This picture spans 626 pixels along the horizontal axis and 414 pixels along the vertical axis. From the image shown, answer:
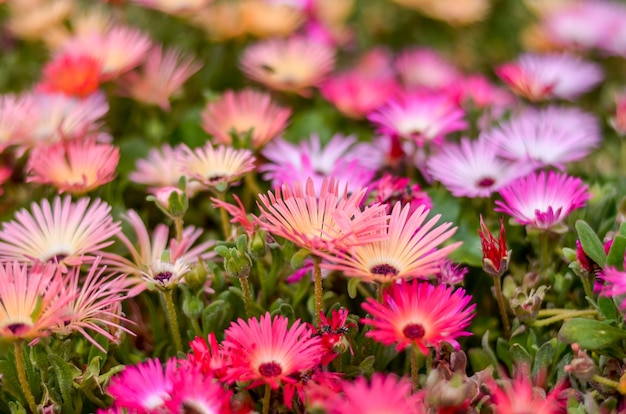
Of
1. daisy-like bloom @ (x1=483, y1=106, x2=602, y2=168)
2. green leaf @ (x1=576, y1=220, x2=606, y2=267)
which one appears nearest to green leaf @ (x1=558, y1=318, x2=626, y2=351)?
green leaf @ (x1=576, y1=220, x2=606, y2=267)

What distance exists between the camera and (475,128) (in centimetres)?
126

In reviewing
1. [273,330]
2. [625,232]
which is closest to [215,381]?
[273,330]

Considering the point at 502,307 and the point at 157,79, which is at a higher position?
the point at 157,79

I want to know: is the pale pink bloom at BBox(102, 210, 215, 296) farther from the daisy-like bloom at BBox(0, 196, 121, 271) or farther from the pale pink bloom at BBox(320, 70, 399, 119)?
the pale pink bloom at BBox(320, 70, 399, 119)

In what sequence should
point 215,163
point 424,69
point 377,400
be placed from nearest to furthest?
point 377,400 < point 215,163 < point 424,69

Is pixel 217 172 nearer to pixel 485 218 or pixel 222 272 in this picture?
pixel 222 272

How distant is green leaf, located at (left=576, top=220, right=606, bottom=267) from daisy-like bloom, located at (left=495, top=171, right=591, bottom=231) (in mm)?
68

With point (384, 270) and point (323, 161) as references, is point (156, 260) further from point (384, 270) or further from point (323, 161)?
point (323, 161)

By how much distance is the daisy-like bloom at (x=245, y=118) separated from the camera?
1.17 meters

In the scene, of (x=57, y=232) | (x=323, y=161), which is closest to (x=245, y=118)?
(x=323, y=161)

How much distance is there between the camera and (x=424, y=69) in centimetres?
161

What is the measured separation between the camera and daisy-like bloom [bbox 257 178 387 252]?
78 cm

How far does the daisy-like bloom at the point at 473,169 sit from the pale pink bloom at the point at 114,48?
0.56 metres

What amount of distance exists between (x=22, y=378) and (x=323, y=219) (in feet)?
1.19
